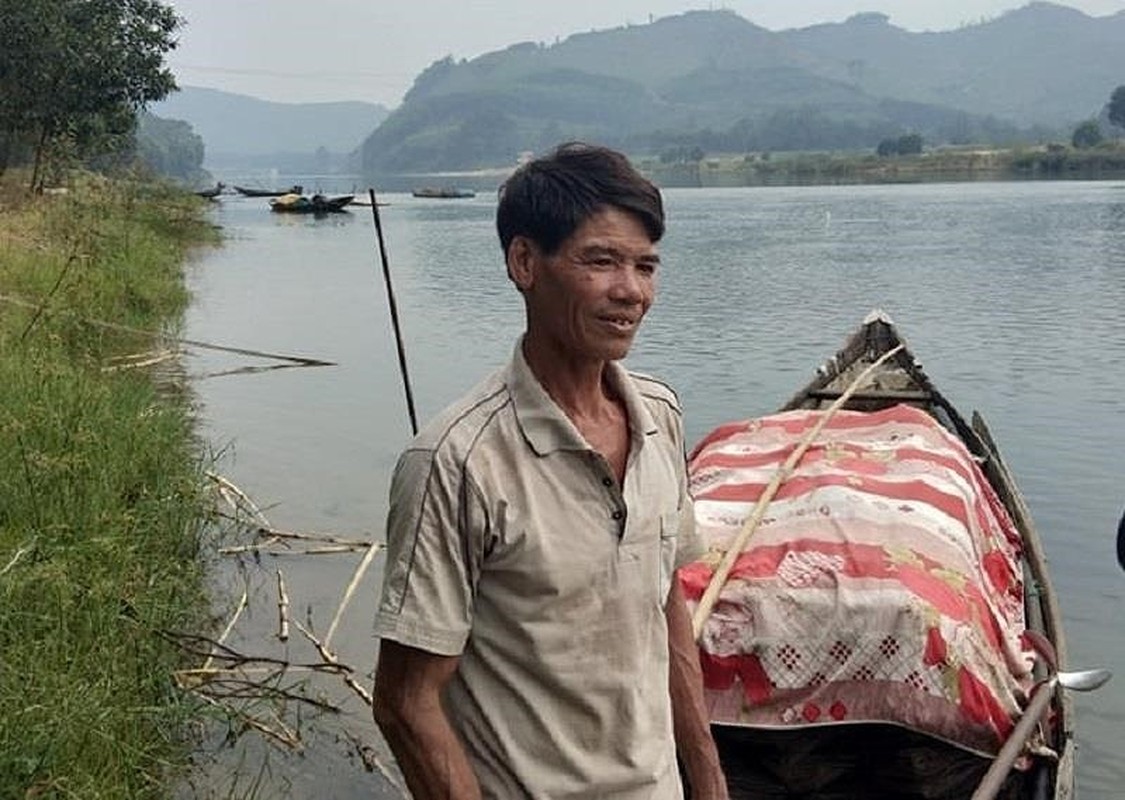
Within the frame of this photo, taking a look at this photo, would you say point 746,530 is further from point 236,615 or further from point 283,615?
point 236,615

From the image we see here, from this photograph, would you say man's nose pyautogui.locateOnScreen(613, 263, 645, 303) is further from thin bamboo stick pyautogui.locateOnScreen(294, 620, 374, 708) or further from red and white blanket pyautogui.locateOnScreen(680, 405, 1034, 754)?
thin bamboo stick pyautogui.locateOnScreen(294, 620, 374, 708)

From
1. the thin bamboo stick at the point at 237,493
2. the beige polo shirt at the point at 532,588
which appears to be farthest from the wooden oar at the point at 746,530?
the thin bamboo stick at the point at 237,493

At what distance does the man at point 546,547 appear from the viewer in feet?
5.58

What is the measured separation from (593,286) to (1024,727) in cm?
247

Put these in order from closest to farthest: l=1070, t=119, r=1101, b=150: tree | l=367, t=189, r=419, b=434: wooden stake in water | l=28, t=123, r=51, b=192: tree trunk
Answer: l=367, t=189, r=419, b=434: wooden stake in water → l=28, t=123, r=51, b=192: tree trunk → l=1070, t=119, r=1101, b=150: tree

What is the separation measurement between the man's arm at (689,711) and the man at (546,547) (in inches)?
8.7

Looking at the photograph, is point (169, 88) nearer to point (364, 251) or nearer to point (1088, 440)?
point (364, 251)

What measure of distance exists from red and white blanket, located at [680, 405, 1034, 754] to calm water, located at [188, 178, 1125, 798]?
1.78 m

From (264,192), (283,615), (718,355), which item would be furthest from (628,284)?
(264,192)

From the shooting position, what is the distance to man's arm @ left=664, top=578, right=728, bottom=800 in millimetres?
2148

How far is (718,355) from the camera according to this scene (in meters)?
15.8

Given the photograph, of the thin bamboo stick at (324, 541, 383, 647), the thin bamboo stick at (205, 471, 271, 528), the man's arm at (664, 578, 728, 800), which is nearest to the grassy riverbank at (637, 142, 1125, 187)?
the thin bamboo stick at (205, 471, 271, 528)

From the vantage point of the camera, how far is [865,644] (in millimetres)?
3822

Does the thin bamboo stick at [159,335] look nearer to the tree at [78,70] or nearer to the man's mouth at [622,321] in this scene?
the man's mouth at [622,321]
